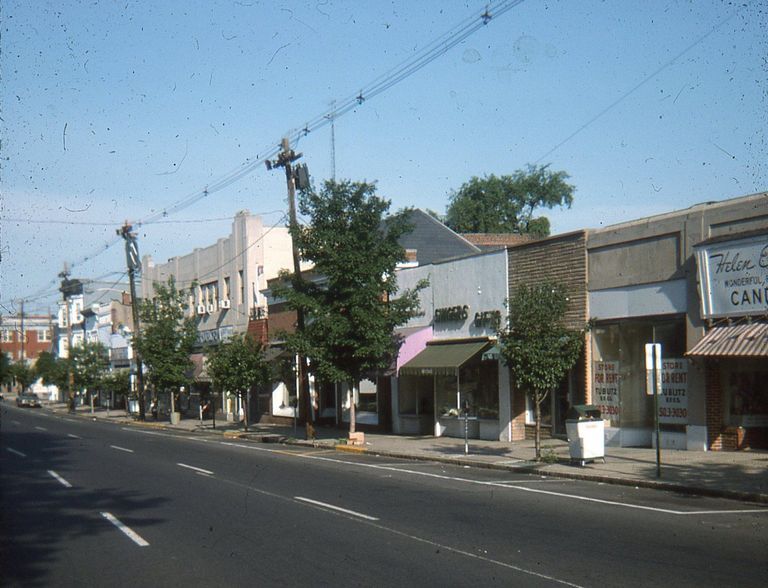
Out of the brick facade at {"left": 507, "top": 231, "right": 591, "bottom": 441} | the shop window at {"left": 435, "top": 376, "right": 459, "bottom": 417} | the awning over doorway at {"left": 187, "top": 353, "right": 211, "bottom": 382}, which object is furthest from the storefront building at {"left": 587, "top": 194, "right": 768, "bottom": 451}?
the awning over doorway at {"left": 187, "top": 353, "right": 211, "bottom": 382}

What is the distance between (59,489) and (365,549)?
9237mm

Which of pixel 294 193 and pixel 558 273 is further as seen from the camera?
pixel 294 193

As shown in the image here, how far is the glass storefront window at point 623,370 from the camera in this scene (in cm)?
2309

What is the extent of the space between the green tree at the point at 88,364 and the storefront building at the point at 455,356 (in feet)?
126

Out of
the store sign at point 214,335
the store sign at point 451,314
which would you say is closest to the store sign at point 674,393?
the store sign at point 451,314

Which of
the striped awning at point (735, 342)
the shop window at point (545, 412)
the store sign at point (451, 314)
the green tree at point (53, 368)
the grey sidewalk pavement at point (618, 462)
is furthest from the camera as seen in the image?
the green tree at point (53, 368)

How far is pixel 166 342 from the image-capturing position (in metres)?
47.9

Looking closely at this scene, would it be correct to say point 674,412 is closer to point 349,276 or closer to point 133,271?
point 349,276

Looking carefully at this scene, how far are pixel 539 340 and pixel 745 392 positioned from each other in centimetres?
483

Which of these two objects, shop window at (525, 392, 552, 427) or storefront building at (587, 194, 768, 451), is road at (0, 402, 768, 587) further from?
shop window at (525, 392, 552, 427)

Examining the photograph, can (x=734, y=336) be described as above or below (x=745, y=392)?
above

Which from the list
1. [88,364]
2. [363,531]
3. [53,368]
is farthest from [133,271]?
[363,531]

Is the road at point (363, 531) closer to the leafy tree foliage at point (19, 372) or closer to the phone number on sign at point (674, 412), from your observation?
the leafy tree foliage at point (19, 372)

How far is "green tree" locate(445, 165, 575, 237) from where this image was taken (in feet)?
235
